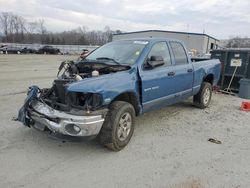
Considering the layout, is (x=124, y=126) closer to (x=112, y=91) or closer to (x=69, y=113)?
(x=112, y=91)

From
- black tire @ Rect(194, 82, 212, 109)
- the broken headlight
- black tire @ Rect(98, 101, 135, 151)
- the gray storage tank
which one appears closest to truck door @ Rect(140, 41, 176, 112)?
black tire @ Rect(98, 101, 135, 151)

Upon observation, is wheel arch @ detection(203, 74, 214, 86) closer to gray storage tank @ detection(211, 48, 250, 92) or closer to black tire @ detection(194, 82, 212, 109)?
black tire @ detection(194, 82, 212, 109)

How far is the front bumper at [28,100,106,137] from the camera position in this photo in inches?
151

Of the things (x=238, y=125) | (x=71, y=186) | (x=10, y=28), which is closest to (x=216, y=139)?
(x=238, y=125)

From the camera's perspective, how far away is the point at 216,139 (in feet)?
16.9

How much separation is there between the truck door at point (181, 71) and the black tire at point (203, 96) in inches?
32.6

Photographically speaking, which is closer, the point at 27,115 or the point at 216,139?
the point at 27,115

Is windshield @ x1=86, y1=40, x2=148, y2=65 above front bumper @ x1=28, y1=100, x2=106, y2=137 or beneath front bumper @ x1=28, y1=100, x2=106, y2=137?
above

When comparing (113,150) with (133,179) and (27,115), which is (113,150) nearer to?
(133,179)

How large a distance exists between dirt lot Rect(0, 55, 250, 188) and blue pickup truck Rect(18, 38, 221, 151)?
1.30ft

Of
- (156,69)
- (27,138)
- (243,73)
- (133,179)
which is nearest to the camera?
(133,179)

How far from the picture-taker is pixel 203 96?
7.36 m

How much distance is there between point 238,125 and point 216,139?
1297mm

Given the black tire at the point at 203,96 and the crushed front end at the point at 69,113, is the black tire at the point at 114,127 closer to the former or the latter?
the crushed front end at the point at 69,113
